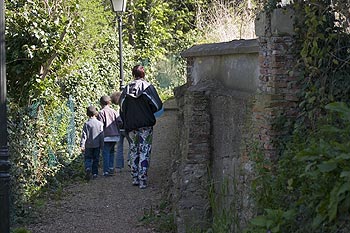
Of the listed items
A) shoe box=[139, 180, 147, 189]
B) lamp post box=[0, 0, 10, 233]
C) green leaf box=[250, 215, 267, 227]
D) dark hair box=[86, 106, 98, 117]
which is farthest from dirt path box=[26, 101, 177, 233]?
green leaf box=[250, 215, 267, 227]

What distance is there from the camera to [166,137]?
18.5 m

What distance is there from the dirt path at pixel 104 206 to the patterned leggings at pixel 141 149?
0.34 m

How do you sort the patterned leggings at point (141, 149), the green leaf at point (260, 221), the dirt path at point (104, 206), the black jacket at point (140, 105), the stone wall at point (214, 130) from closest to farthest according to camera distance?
the green leaf at point (260, 221) → the stone wall at point (214, 130) → the dirt path at point (104, 206) → the black jacket at point (140, 105) → the patterned leggings at point (141, 149)

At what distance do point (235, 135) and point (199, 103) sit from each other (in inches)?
47.7

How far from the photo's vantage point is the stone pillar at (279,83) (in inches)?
266

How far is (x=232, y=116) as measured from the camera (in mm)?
8258

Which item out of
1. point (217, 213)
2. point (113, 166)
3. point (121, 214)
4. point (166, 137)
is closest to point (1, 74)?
point (217, 213)

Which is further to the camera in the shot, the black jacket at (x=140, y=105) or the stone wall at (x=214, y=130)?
the black jacket at (x=140, y=105)

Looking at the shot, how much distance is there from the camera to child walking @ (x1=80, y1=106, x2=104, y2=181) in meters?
13.5


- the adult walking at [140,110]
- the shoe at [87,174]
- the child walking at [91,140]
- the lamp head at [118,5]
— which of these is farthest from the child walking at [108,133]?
the lamp head at [118,5]

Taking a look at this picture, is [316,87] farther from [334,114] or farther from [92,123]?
[92,123]

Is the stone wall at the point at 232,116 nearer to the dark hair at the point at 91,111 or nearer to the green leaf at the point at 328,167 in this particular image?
the green leaf at the point at 328,167

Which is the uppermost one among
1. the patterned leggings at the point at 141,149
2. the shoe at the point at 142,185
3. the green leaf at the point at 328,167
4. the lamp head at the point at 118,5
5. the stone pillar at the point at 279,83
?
the lamp head at the point at 118,5

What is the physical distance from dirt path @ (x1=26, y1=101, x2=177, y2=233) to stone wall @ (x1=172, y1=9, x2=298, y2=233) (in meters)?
0.83
